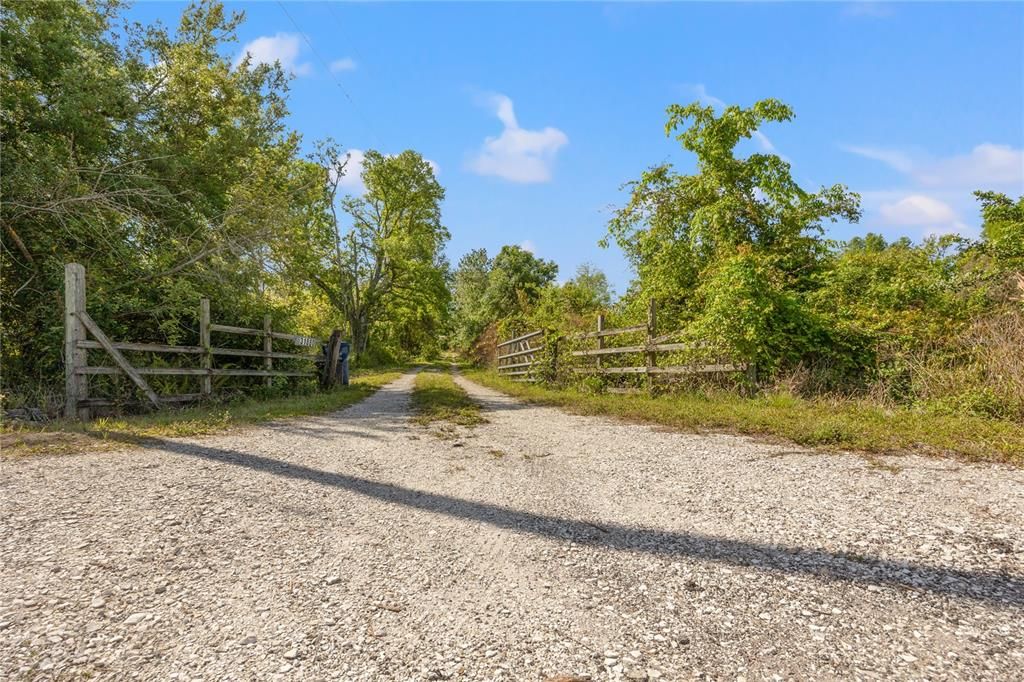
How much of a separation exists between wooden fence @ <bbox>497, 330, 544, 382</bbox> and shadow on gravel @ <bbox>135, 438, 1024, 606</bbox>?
1210 centimetres

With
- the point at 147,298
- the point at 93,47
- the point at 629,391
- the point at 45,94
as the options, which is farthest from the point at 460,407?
the point at 93,47

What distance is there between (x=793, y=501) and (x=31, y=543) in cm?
457

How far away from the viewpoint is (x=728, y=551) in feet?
8.89

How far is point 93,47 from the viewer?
33.2 ft

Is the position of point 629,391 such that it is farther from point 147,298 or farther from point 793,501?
point 147,298

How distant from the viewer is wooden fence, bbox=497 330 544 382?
53.3ft

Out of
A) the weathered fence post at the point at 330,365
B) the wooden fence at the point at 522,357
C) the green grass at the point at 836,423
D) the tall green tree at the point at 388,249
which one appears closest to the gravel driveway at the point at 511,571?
the green grass at the point at 836,423

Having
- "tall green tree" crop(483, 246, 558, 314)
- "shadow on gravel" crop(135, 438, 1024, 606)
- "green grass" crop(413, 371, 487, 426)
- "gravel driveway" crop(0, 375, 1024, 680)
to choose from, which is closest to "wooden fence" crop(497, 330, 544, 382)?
"green grass" crop(413, 371, 487, 426)

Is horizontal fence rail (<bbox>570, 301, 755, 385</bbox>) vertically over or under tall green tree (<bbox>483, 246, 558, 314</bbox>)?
under

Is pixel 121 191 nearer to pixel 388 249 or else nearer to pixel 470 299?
pixel 388 249

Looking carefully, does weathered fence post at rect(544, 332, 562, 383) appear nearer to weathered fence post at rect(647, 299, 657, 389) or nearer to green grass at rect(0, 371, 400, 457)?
weathered fence post at rect(647, 299, 657, 389)

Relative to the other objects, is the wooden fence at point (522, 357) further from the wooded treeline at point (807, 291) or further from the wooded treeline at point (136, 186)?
the wooded treeline at point (136, 186)

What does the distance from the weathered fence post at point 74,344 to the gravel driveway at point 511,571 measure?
3.39 m

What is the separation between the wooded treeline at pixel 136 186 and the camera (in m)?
8.28
